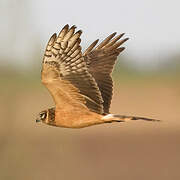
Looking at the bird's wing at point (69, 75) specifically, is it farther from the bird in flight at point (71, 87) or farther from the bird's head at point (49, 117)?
the bird's head at point (49, 117)

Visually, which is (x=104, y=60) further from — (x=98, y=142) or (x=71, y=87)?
(x=98, y=142)

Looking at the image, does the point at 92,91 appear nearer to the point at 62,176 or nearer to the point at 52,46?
the point at 52,46

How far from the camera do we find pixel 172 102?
84.6 feet

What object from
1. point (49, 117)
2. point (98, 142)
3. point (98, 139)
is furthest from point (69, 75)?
point (98, 139)

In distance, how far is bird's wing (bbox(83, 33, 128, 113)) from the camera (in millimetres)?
11320

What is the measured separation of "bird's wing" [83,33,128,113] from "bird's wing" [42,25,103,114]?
0.34 metres

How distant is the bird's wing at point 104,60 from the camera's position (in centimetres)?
1132

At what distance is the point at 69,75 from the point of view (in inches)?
429

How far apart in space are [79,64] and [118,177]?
10205 mm

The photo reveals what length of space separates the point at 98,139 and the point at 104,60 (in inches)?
536

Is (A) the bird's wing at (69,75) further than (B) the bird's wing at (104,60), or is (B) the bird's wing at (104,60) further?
(B) the bird's wing at (104,60)

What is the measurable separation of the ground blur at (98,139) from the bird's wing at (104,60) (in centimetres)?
307

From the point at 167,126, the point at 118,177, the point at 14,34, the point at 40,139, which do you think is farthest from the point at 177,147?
the point at 14,34

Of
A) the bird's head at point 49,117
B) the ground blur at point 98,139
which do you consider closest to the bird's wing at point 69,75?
the bird's head at point 49,117
